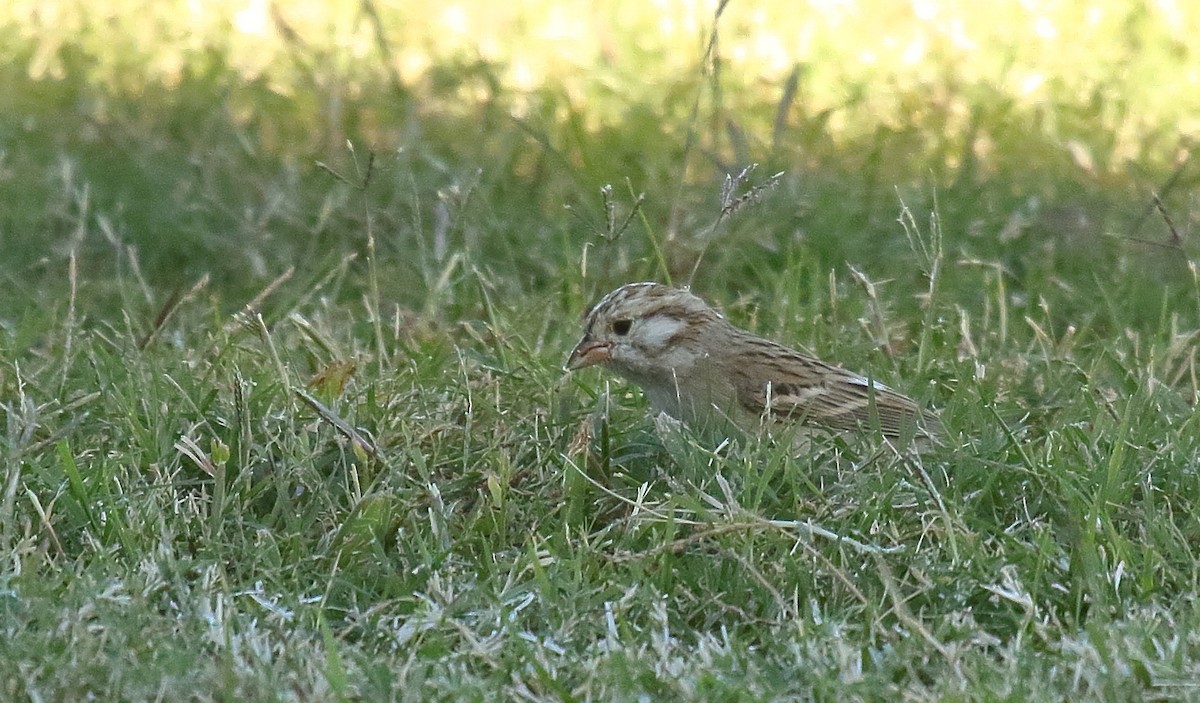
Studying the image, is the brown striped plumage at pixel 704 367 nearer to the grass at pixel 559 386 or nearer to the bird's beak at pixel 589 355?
the bird's beak at pixel 589 355

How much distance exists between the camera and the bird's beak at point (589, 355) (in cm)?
491

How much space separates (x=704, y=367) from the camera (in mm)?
4992

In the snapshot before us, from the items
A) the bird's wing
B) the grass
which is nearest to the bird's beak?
the grass

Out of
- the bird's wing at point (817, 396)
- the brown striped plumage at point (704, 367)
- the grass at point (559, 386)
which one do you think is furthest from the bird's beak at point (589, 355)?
the bird's wing at point (817, 396)

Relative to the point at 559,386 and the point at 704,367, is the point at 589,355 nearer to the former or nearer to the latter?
the point at 559,386

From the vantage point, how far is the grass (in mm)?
3463

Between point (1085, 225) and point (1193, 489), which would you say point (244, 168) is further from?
point (1193, 489)

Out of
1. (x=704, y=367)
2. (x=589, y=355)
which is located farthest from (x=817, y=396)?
(x=589, y=355)

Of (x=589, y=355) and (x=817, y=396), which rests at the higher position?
(x=589, y=355)

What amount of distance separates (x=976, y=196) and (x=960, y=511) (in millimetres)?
2877

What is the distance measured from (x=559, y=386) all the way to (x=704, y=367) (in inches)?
14.6

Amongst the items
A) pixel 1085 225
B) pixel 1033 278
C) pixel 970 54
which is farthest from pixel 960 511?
pixel 970 54

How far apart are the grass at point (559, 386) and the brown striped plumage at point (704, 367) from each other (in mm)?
163

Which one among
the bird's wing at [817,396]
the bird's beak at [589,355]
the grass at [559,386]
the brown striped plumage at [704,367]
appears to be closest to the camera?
the grass at [559,386]
